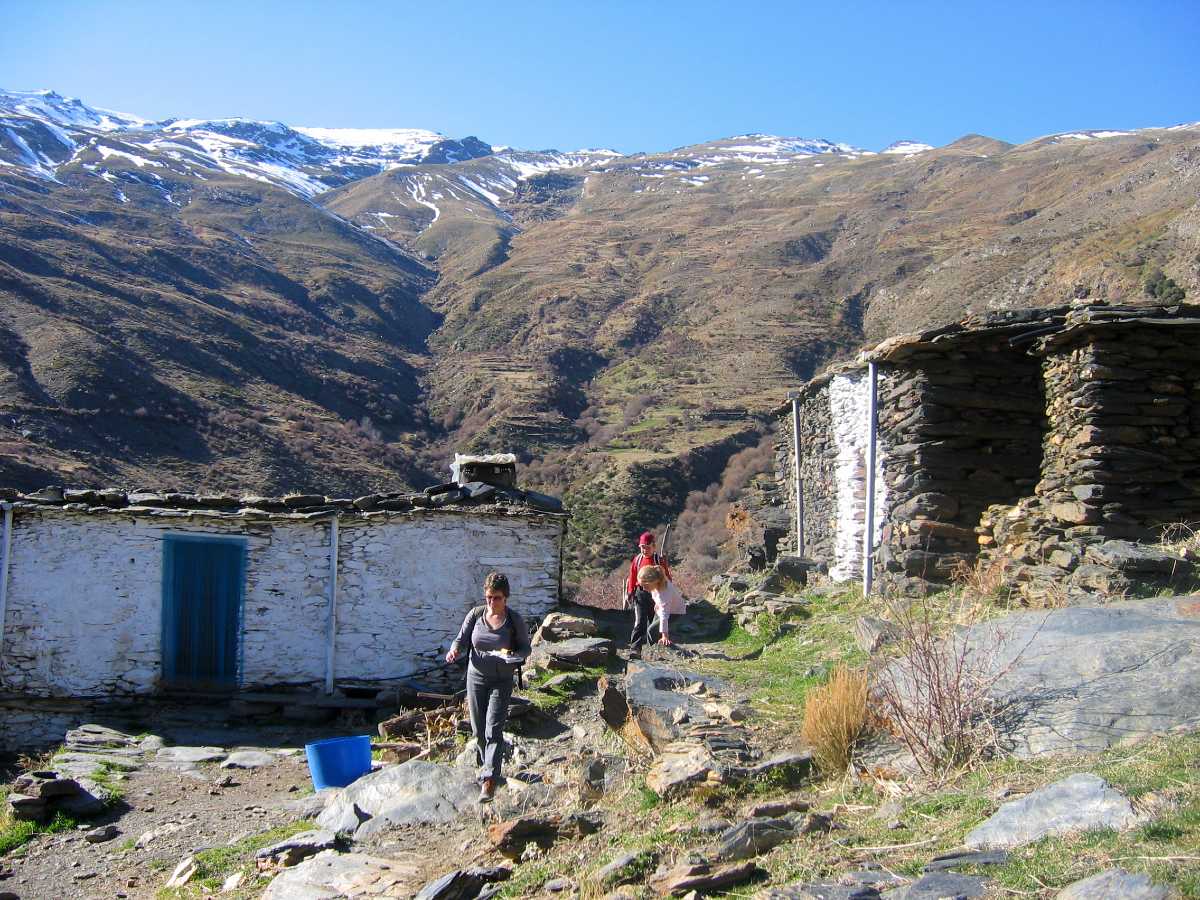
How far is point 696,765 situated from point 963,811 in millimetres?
1670

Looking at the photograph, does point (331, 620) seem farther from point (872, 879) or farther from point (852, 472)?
point (872, 879)

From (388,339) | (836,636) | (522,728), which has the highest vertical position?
(388,339)

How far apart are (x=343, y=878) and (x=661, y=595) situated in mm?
4931

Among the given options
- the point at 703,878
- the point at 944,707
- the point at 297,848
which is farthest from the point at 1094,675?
the point at 297,848

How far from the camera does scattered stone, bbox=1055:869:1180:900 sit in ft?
10.7

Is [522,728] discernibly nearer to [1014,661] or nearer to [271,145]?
[1014,661]

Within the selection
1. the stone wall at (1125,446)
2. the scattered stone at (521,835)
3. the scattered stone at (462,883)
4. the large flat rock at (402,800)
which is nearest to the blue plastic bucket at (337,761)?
the large flat rock at (402,800)

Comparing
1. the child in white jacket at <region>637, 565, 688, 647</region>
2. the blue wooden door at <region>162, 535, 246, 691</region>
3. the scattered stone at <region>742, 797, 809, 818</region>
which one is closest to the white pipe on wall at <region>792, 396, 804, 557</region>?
the child in white jacket at <region>637, 565, 688, 647</region>

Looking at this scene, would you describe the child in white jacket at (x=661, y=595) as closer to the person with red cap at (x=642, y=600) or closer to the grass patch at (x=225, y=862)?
the person with red cap at (x=642, y=600)

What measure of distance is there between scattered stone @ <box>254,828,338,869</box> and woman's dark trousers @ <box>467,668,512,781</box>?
1.08 metres

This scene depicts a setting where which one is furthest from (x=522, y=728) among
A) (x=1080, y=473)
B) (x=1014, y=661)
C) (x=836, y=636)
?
(x=1080, y=473)

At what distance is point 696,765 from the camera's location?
5.84 meters

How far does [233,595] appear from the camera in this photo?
12.0m

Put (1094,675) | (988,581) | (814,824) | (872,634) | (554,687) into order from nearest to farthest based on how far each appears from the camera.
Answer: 1. (814,824)
2. (1094,675)
3. (872,634)
4. (988,581)
5. (554,687)
